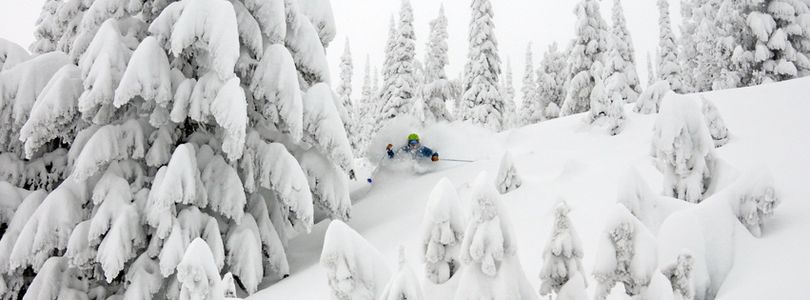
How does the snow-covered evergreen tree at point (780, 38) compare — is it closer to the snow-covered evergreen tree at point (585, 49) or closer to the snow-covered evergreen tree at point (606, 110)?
the snow-covered evergreen tree at point (585, 49)

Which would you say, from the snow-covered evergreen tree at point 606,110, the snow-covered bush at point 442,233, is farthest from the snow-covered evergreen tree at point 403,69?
the snow-covered bush at point 442,233

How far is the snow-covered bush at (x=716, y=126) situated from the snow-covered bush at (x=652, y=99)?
7423mm

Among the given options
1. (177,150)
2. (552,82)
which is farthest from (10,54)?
(552,82)

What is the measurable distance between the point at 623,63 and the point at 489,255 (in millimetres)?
35031

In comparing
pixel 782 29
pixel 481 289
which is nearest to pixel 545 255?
pixel 481 289

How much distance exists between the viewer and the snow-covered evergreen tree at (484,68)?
1420 inches

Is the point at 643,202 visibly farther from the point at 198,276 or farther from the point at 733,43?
the point at 733,43

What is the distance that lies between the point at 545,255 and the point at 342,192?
7362 mm

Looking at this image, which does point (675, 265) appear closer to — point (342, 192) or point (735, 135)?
point (342, 192)

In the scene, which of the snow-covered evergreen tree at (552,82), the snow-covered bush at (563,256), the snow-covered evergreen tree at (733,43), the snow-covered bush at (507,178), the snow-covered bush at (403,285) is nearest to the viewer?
the snow-covered bush at (403,285)

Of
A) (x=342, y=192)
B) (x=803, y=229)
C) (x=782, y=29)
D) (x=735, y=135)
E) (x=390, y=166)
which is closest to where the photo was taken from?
(x=803, y=229)

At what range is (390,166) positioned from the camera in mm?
19000

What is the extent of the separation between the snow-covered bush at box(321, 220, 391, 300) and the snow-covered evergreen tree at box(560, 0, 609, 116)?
107 feet

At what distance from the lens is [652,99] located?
21422 mm
